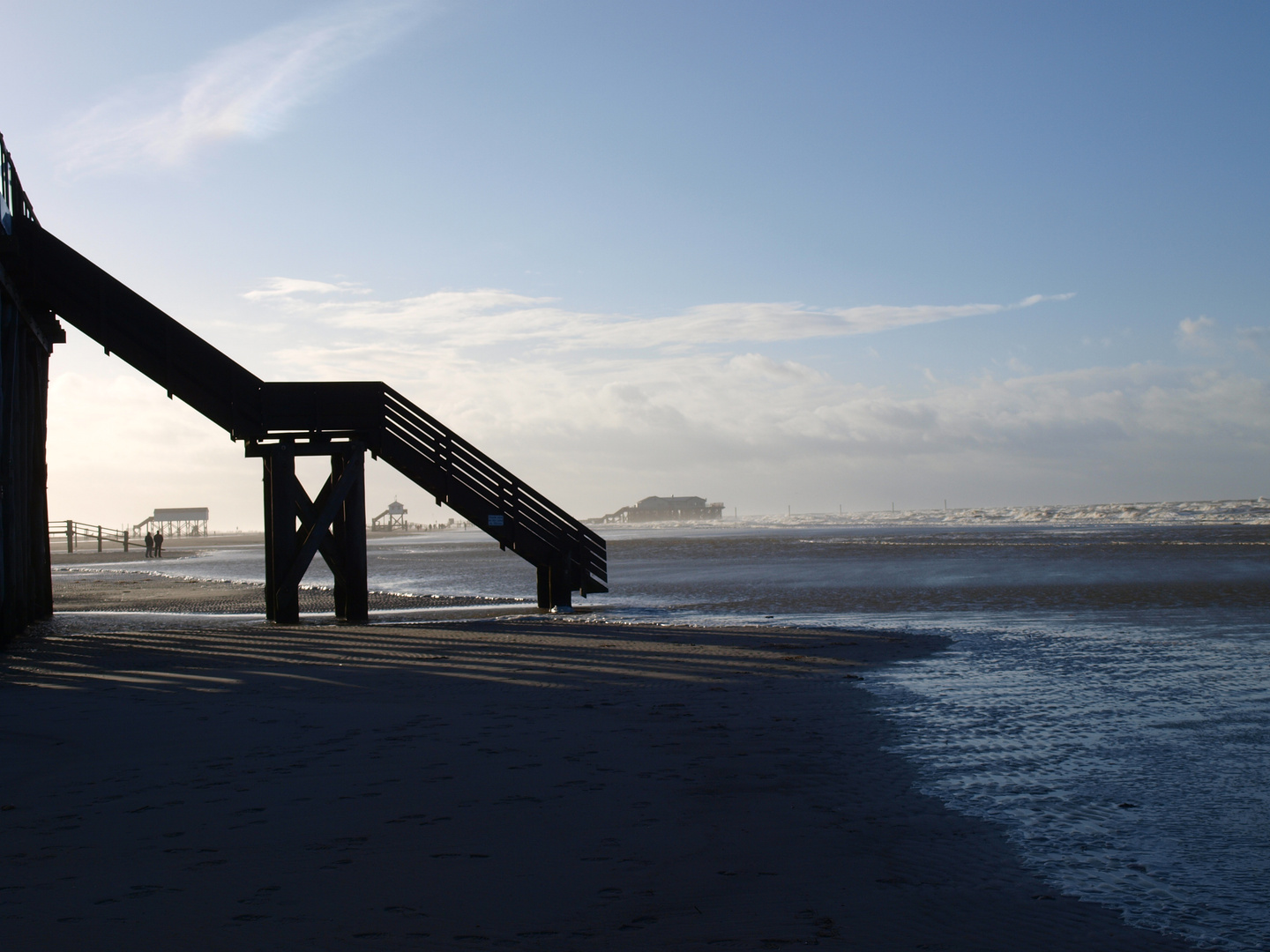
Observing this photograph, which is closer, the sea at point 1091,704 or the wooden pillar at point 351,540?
the sea at point 1091,704

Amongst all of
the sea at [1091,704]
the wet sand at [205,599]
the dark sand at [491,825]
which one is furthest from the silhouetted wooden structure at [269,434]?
the dark sand at [491,825]

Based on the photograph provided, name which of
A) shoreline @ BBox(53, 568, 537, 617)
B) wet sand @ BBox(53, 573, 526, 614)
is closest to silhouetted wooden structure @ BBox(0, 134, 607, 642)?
shoreline @ BBox(53, 568, 537, 617)

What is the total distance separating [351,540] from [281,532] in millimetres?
1225

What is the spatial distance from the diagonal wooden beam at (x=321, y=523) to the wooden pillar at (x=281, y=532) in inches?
2.7

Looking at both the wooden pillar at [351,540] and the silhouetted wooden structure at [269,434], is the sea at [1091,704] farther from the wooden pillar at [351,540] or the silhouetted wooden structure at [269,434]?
the wooden pillar at [351,540]

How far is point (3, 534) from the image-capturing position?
13016 millimetres

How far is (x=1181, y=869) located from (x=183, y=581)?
3077 centimetres

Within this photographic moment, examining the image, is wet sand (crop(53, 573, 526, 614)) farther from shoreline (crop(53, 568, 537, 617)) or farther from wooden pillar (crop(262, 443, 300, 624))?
wooden pillar (crop(262, 443, 300, 624))

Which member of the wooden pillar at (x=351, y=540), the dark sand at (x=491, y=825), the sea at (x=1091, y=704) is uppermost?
the wooden pillar at (x=351, y=540)

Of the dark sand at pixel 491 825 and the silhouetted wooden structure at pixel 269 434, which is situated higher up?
the silhouetted wooden structure at pixel 269 434

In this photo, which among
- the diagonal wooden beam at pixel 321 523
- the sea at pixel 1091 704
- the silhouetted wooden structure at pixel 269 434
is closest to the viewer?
the sea at pixel 1091 704

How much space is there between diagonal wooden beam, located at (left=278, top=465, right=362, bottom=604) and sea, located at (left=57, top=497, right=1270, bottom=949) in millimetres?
4741

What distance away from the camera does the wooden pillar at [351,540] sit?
54.7 feet

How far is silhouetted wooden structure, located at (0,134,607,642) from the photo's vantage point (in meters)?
15.3
